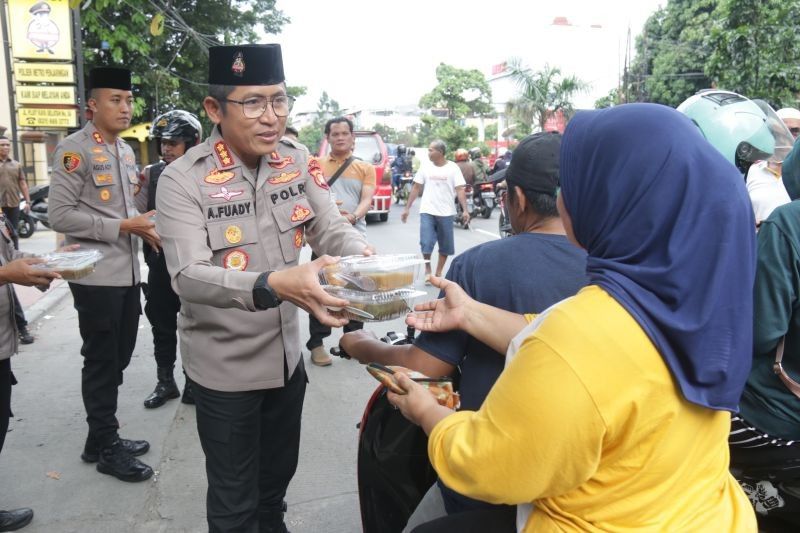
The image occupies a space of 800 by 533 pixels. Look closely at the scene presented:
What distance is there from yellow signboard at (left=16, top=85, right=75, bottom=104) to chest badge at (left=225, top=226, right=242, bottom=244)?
12532 mm

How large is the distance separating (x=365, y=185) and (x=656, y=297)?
532 centimetres

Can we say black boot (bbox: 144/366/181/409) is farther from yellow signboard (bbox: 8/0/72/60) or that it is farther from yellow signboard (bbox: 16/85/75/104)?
yellow signboard (bbox: 8/0/72/60)

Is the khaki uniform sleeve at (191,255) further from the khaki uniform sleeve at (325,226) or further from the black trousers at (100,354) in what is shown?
the black trousers at (100,354)

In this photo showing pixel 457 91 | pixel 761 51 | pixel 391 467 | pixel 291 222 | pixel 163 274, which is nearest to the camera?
pixel 391 467

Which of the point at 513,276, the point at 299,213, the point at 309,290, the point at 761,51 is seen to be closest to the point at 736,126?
the point at 513,276

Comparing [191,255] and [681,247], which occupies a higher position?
[681,247]

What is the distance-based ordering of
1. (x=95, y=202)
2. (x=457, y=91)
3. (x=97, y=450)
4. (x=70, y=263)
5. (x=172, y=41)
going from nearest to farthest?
(x=70, y=263)
(x=95, y=202)
(x=97, y=450)
(x=172, y=41)
(x=457, y=91)

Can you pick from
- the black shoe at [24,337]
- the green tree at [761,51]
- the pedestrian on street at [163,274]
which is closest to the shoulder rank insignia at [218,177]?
the pedestrian on street at [163,274]

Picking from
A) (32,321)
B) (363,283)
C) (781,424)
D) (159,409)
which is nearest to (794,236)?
(781,424)

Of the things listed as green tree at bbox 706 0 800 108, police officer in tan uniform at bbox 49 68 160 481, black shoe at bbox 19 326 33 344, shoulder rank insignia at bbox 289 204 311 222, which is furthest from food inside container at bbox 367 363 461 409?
green tree at bbox 706 0 800 108

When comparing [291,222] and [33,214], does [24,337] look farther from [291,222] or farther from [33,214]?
[33,214]

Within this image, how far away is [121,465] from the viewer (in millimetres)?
3533

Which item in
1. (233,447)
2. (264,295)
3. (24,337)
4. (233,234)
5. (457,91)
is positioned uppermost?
(457,91)

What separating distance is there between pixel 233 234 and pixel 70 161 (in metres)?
1.73
